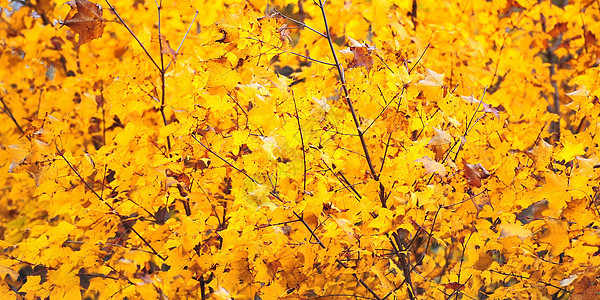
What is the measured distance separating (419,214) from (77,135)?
258 cm

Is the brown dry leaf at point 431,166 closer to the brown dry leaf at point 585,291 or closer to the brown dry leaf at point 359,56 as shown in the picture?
the brown dry leaf at point 359,56

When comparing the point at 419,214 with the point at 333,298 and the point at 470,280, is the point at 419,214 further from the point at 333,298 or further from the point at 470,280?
the point at 470,280

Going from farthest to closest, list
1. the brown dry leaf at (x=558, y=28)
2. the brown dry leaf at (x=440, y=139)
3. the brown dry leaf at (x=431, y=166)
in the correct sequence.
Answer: the brown dry leaf at (x=558, y=28), the brown dry leaf at (x=440, y=139), the brown dry leaf at (x=431, y=166)

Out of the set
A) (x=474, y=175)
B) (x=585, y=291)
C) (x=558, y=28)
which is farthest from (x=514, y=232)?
(x=558, y=28)

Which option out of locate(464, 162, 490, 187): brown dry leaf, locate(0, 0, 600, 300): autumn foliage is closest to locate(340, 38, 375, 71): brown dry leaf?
locate(0, 0, 600, 300): autumn foliage

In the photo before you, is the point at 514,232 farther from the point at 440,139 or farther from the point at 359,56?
the point at 359,56

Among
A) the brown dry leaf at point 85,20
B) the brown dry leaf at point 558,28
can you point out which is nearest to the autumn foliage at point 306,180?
the brown dry leaf at point 85,20

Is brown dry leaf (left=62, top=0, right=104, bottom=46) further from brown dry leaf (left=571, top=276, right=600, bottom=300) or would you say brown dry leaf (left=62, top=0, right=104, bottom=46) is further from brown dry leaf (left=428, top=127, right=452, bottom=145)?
brown dry leaf (left=571, top=276, right=600, bottom=300)

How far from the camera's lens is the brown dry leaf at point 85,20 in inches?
61.7

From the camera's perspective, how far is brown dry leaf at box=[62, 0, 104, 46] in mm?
1566

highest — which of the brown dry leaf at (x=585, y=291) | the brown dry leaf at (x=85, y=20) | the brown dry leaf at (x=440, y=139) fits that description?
the brown dry leaf at (x=85, y=20)

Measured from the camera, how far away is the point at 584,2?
360cm

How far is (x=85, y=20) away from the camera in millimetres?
1586

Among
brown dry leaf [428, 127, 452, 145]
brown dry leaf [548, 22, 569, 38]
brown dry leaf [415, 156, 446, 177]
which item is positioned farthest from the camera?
brown dry leaf [548, 22, 569, 38]
